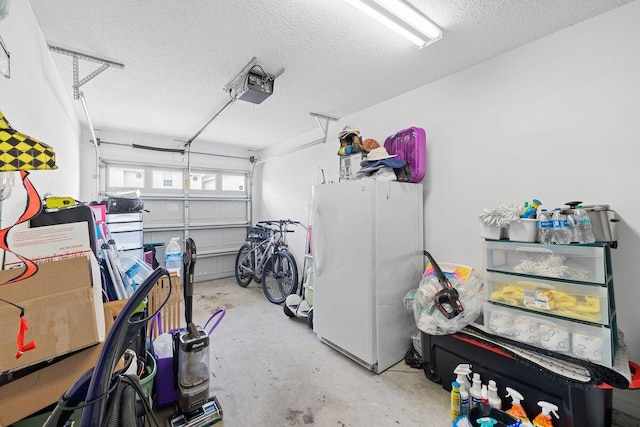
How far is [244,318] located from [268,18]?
3.02 metres

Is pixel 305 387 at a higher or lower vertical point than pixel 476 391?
lower

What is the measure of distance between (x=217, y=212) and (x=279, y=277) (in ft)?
6.79

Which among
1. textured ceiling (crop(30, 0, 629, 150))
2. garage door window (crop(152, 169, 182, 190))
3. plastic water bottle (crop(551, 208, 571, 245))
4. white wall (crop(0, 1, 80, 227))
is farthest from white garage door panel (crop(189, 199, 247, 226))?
plastic water bottle (crop(551, 208, 571, 245))

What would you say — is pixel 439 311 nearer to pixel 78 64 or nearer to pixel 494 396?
pixel 494 396

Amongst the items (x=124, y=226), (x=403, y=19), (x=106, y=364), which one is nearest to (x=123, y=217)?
(x=124, y=226)

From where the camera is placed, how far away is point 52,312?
3.01 feet

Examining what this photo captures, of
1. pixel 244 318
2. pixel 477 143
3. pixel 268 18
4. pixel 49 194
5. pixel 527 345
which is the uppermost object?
pixel 268 18

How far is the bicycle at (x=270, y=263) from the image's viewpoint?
12.5 ft

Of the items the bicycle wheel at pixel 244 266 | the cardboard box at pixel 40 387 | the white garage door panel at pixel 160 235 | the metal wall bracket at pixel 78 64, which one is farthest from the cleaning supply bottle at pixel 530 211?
the white garage door panel at pixel 160 235

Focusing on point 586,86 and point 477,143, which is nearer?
point 586,86

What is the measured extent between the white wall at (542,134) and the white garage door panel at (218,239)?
11.8 ft

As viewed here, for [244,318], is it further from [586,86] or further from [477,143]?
[586,86]

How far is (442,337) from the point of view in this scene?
193 cm

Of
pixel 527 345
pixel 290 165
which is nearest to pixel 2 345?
pixel 527 345
